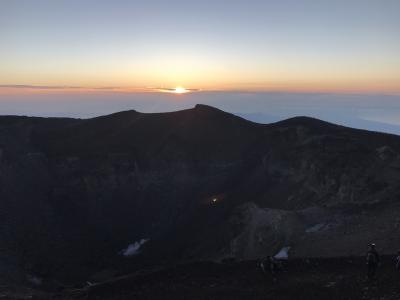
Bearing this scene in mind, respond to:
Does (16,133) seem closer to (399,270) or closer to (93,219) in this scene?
(93,219)

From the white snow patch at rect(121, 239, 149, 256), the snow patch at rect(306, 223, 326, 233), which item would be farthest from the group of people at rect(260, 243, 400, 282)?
the white snow patch at rect(121, 239, 149, 256)

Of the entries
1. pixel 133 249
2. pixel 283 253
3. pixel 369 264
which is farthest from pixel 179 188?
pixel 369 264

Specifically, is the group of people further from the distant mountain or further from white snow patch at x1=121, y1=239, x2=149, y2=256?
white snow patch at x1=121, y1=239, x2=149, y2=256

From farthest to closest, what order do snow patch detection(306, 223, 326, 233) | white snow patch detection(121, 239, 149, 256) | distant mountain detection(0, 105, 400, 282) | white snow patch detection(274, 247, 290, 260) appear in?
1. white snow patch detection(121, 239, 149, 256)
2. distant mountain detection(0, 105, 400, 282)
3. snow patch detection(306, 223, 326, 233)
4. white snow patch detection(274, 247, 290, 260)

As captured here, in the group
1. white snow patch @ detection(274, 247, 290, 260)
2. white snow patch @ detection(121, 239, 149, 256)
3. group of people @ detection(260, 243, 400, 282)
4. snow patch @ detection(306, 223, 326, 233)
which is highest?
group of people @ detection(260, 243, 400, 282)

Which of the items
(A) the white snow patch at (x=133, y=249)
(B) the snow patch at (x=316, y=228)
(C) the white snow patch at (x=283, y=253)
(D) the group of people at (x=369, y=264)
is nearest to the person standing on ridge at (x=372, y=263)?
(D) the group of people at (x=369, y=264)

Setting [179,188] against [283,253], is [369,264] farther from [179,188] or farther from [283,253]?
[179,188]

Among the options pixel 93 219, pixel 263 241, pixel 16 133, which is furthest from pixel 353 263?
pixel 16 133

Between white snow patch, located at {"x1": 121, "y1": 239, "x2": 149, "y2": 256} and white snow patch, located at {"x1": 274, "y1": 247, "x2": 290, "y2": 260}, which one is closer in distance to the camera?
white snow patch, located at {"x1": 274, "y1": 247, "x2": 290, "y2": 260}
